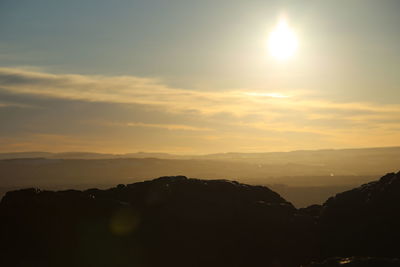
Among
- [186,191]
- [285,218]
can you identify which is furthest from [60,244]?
[285,218]

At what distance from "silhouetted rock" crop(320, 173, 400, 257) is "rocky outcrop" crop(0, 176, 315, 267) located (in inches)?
43.6

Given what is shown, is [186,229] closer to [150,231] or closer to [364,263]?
[150,231]

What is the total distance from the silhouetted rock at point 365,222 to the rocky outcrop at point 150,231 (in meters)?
1.11

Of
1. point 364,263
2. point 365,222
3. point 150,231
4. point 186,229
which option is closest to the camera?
point 364,263

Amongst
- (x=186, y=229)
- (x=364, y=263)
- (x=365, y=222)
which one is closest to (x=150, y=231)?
(x=186, y=229)

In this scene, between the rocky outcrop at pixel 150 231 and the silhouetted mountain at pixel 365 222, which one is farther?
the silhouetted mountain at pixel 365 222

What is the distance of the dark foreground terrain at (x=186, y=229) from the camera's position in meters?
21.1

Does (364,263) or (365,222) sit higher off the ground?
(365,222)

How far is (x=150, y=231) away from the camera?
22.5 metres

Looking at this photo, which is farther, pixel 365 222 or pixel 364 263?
pixel 365 222

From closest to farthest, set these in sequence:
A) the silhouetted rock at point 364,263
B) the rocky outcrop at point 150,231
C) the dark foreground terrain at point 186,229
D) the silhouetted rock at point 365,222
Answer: the silhouetted rock at point 364,263, the rocky outcrop at point 150,231, the dark foreground terrain at point 186,229, the silhouetted rock at point 365,222

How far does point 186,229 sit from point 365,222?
892cm

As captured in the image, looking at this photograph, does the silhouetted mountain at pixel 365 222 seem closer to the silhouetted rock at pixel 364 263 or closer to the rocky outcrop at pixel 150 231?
A: the rocky outcrop at pixel 150 231

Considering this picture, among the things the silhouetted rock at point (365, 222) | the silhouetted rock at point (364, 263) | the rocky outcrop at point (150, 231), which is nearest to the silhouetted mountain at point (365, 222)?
the silhouetted rock at point (365, 222)
